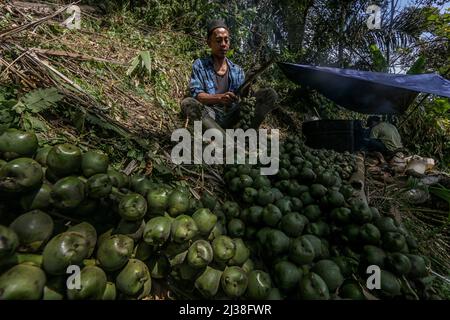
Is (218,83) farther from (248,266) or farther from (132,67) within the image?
(248,266)

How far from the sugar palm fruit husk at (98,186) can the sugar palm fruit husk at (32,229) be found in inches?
6.9

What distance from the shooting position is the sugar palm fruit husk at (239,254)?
1202 millimetres

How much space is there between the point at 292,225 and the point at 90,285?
34.3 inches

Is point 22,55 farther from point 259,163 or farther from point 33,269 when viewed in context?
point 259,163

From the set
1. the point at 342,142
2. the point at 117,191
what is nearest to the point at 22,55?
the point at 117,191

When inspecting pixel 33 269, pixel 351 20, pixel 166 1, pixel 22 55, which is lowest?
pixel 33 269

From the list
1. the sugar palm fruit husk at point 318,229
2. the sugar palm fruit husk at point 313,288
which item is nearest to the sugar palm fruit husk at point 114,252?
the sugar palm fruit husk at point 313,288

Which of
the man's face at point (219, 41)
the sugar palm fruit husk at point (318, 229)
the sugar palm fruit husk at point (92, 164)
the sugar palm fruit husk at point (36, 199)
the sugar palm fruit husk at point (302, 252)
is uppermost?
the man's face at point (219, 41)

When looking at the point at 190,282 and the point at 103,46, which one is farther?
the point at 103,46

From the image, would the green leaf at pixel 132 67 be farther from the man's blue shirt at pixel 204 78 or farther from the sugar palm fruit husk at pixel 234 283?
the sugar palm fruit husk at pixel 234 283

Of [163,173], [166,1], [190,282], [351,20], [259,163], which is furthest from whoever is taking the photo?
[351,20]

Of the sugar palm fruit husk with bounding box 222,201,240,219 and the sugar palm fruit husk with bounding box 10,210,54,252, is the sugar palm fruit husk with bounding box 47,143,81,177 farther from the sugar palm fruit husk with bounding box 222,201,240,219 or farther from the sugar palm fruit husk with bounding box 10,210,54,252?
the sugar palm fruit husk with bounding box 222,201,240,219

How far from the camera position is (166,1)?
5.35 metres
